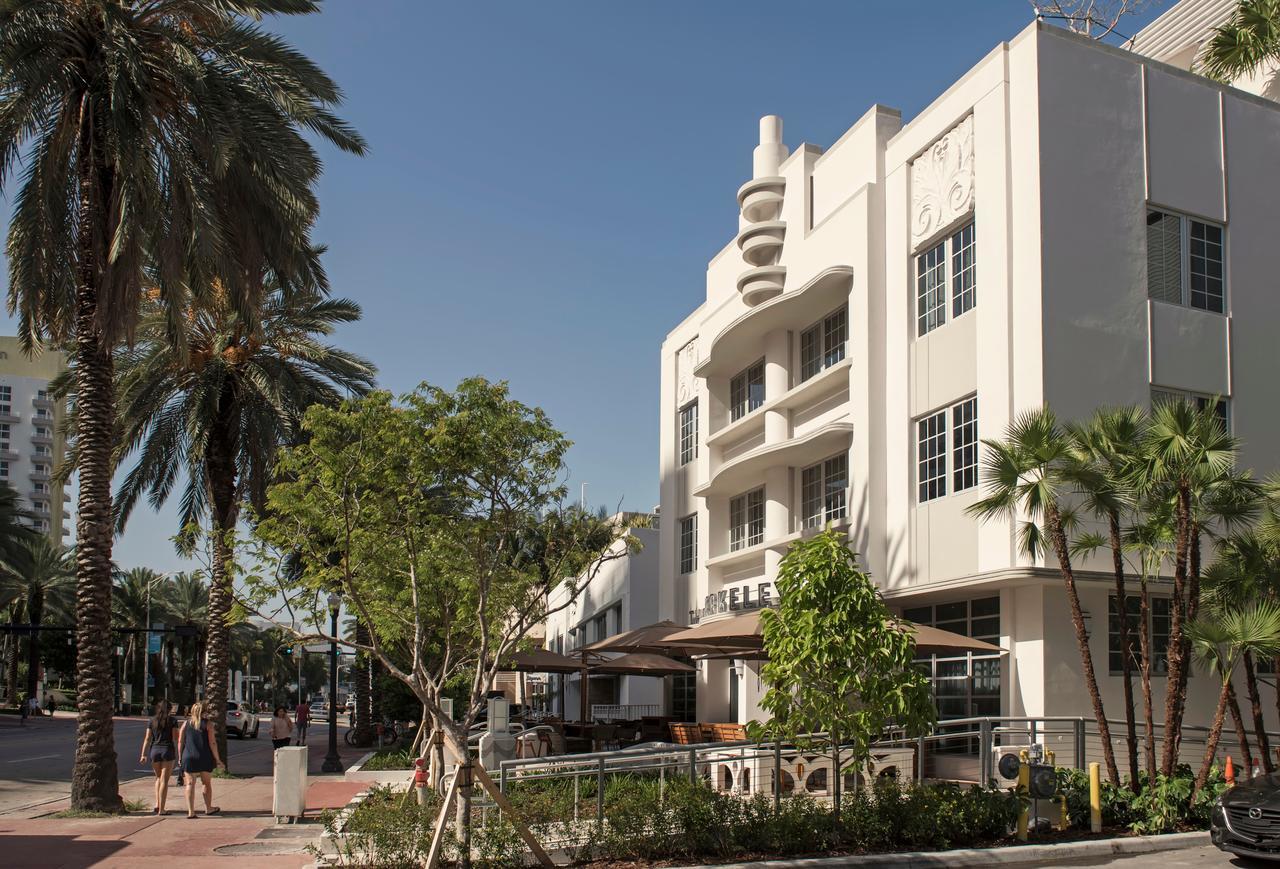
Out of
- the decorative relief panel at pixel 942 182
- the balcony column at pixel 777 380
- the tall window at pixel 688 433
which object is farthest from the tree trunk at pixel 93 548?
the tall window at pixel 688 433

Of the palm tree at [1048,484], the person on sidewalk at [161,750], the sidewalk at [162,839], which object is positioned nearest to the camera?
the sidewalk at [162,839]

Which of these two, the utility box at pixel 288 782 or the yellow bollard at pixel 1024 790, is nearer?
the yellow bollard at pixel 1024 790

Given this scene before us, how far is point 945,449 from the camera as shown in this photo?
21516 mm

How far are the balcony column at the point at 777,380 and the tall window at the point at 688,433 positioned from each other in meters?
6.43

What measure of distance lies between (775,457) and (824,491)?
53.4 inches

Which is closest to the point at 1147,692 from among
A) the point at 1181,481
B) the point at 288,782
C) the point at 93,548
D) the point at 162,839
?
the point at 1181,481

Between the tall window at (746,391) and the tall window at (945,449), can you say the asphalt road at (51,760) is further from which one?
the tall window at (945,449)

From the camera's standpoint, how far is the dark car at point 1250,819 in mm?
12367

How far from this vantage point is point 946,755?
68.6 feet

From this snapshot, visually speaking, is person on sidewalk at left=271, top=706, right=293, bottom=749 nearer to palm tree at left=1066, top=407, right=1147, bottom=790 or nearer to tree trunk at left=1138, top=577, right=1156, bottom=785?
palm tree at left=1066, top=407, right=1147, bottom=790

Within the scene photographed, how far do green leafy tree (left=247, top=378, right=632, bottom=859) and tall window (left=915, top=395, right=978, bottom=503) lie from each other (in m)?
9.81

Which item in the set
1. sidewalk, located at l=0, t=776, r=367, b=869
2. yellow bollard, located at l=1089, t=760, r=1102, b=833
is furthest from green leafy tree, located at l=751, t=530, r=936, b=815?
sidewalk, located at l=0, t=776, r=367, b=869

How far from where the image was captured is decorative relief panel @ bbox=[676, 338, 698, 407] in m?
34.8

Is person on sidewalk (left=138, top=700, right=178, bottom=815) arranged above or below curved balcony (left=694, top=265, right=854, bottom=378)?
below
